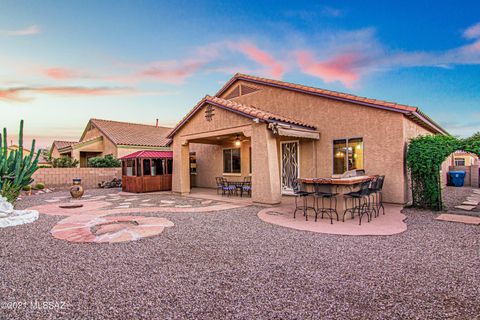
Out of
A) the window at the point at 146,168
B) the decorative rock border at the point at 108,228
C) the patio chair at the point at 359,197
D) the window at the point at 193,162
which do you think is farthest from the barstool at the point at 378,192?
the window at the point at 146,168

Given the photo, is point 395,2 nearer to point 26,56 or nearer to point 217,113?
point 217,113

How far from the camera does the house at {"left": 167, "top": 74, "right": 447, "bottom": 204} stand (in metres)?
9.94

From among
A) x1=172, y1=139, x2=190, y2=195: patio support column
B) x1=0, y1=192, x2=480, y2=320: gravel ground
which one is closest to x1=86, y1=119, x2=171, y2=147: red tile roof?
x1=172, y1=139, x2=190, y2=195: patio support column

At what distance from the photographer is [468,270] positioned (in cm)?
414

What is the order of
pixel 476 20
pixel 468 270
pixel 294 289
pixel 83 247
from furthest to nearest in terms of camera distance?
pixel 476 20, pixel 83 247, pixel 468 270, pixel 294 289

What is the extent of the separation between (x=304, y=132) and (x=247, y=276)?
7.97 m

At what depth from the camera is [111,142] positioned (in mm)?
24719

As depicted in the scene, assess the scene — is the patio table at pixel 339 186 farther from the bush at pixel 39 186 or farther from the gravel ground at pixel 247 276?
the bush at pixel 39 186

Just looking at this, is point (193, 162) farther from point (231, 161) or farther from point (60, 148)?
point (60, 148)

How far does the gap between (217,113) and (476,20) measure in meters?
12.2

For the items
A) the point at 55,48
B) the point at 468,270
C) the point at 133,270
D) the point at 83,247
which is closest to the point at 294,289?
the point at 133,270

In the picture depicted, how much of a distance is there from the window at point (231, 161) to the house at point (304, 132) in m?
0.94

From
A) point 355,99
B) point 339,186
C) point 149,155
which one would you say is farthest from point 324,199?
point 149,155

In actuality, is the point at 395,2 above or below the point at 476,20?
above
